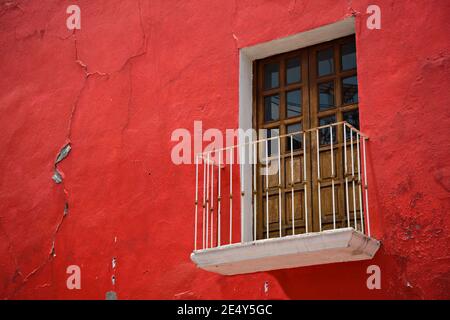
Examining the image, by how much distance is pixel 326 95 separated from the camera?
698 cm

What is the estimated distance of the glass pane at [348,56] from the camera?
6941 mm

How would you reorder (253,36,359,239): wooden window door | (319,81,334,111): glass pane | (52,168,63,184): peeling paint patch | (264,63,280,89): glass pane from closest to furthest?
(253,36,359,239): wooden window door < (319,81,334,111): glass pane < (264,63,280,89): glass pane < (52,168,63,184): peeling paint patch

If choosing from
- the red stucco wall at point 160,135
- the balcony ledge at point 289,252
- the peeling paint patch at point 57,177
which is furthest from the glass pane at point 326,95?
the peeling paint patch at point 57,177

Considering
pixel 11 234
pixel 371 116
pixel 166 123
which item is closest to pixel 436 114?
pixel 371 116

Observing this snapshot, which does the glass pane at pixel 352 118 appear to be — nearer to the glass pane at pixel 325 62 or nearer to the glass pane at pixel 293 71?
the glass pane at pixel 325 62

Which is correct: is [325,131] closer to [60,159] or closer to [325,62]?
[325,62]

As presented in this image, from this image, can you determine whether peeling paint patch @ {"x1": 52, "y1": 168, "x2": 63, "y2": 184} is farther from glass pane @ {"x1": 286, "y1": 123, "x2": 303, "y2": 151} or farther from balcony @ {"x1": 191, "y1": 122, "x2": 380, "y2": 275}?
glass pane @ {"x1": 286, "y1": 123, "x2": 303, "y2": 151}

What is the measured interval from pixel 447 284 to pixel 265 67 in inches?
106

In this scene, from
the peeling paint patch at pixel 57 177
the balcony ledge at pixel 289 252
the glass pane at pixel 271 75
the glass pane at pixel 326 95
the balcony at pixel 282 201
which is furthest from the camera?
the peeling paint patch at pixel 57 177

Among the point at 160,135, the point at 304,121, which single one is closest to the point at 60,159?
the point at 160,135

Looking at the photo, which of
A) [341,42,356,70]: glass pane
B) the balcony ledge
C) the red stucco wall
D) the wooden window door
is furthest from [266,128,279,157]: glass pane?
the balcony ledge

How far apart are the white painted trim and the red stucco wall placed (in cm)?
8

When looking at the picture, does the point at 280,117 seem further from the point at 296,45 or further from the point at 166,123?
the point at 166,123

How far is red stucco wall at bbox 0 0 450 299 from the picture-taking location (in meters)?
6.14
